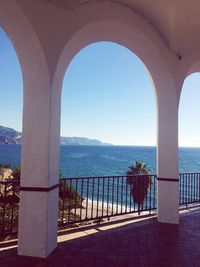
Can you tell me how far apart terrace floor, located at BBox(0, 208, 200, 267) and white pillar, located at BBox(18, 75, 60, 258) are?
0.20 m

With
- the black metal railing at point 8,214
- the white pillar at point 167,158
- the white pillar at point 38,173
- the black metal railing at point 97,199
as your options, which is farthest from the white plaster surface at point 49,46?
the white pillar at point 167,158

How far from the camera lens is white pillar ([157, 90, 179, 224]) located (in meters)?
4.41

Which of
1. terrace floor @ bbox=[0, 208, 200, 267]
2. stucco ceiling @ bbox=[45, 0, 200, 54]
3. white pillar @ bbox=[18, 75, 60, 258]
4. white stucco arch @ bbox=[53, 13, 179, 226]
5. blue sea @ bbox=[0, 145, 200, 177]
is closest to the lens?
terrace floor @ bbox=[0, 208, 200, 267]

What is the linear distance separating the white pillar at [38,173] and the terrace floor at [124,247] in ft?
0.65

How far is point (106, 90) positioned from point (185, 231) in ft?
164

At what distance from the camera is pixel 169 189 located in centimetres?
444

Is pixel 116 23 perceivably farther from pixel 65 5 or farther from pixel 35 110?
pixel 35 110

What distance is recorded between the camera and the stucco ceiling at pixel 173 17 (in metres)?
3.31

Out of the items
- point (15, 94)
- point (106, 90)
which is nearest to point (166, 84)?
point (15, 94)

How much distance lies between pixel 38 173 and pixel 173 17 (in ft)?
9.63

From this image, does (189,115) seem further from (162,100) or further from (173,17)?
(173,17)

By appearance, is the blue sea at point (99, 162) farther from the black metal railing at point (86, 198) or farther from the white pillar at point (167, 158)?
the white pillar at point (167, 158)

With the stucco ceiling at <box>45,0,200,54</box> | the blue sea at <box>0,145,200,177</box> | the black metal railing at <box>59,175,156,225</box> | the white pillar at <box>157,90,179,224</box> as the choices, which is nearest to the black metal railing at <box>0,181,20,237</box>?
the black metal railing at <box>59,175,156,225</box>

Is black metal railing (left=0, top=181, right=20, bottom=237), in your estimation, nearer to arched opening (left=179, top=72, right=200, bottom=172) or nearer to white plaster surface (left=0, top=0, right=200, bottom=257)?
white plaster surface (left=0, top=0, right=200, bottom=257)
